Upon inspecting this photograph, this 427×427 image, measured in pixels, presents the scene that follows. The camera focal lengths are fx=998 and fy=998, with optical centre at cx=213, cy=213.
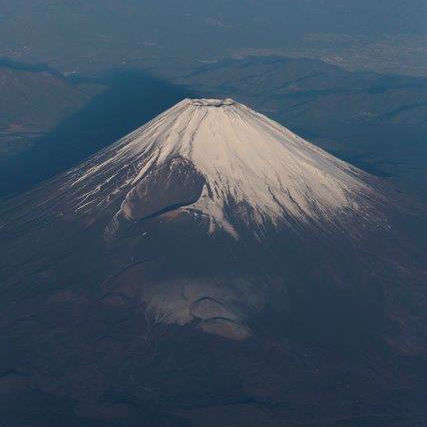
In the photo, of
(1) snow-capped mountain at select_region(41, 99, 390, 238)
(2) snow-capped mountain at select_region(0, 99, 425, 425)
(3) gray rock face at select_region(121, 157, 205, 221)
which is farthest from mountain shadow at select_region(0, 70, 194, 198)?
(3) gray rock face at select_region(121, 157, 205, 221)

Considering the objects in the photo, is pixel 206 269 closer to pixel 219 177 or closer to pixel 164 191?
pixel 164 191

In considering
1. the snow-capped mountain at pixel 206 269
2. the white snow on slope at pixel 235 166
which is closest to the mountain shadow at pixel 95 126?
the white snow on slope at pixel 235 166

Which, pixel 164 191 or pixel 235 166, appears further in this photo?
pixel 235 166

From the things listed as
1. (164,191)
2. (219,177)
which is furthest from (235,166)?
(164,191)

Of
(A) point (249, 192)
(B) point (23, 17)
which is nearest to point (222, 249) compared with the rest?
(A) point (249, 192)

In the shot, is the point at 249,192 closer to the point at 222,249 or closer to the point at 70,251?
the point at 222,249
